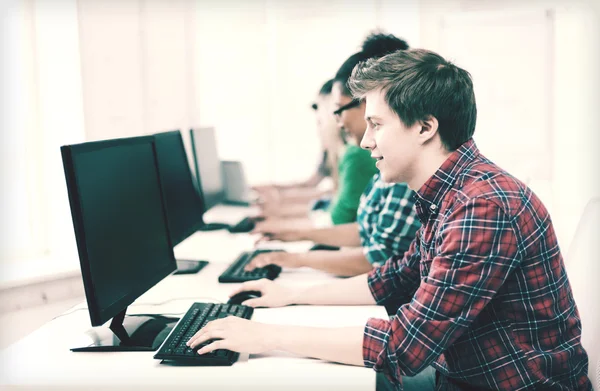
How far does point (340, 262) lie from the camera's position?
5.96 ft

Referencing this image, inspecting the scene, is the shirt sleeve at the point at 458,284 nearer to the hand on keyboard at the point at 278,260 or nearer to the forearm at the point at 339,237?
the hand on keyboard at the point at 278,260

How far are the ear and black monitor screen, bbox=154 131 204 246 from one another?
0.82 meters

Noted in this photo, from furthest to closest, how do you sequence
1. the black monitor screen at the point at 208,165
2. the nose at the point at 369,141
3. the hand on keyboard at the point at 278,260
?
the black monitor screen at the point at 208,165 → the hand on keyboard at the point at 278,260 → the nose at the point at 369,141

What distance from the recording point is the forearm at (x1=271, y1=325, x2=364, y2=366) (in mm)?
1070

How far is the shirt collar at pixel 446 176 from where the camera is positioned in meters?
1.15

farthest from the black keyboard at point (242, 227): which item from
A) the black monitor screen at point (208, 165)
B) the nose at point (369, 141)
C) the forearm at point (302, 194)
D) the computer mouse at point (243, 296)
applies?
the nose at point (369, 141)

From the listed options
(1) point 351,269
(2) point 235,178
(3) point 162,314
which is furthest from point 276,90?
(3) point 162,314

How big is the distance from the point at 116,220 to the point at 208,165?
1100mm

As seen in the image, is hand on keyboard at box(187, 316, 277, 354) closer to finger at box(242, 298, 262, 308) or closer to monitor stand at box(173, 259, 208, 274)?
finger at box(242, 298, 262, 308)

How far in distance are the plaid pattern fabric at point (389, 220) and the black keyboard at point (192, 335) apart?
1.62 ft

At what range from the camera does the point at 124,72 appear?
8.59 feet

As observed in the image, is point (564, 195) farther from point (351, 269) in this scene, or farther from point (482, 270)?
point (482, 270)

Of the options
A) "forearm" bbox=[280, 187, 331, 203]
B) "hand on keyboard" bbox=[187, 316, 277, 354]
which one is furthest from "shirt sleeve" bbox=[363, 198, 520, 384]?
"forearm" bbox=[280, 187, 331, 203]

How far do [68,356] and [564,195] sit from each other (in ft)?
7.33
